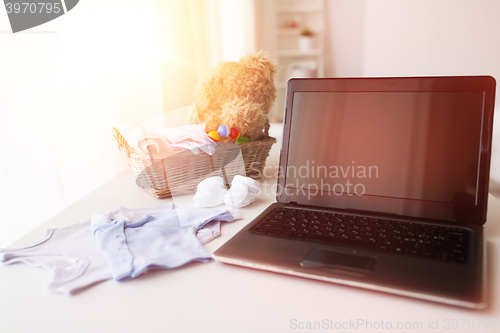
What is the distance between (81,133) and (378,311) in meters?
0.87

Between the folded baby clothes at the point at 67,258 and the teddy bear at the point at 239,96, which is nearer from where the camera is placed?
the folded baby clothes at the point at 67,258

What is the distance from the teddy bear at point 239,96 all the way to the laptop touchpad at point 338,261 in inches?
20.4

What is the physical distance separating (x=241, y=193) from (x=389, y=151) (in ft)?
0.93

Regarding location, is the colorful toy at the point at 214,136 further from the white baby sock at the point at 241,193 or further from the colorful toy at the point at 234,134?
the white baby sock at the point at 241,193

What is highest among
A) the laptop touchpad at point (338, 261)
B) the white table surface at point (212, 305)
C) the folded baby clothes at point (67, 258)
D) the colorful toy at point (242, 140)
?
the colorful toy at point (242, 140)

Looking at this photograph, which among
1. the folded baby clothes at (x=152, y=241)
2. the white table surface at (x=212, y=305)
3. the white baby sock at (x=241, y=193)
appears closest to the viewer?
the white table surface at (x=212, y=305)

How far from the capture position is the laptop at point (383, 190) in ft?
1.42

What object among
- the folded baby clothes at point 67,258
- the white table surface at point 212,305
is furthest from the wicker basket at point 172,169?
the white table surface at point 212,305

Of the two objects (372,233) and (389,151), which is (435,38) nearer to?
(389,151)

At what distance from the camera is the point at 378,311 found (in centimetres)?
39

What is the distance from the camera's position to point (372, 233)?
522 millimetres

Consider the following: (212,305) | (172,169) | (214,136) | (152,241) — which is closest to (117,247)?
(152,241)

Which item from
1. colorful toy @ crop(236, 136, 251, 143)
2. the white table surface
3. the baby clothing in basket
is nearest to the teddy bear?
colorful toy @ crop(236, 136, 251, 143)

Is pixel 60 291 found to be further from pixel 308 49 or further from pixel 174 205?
pixel 308 49
